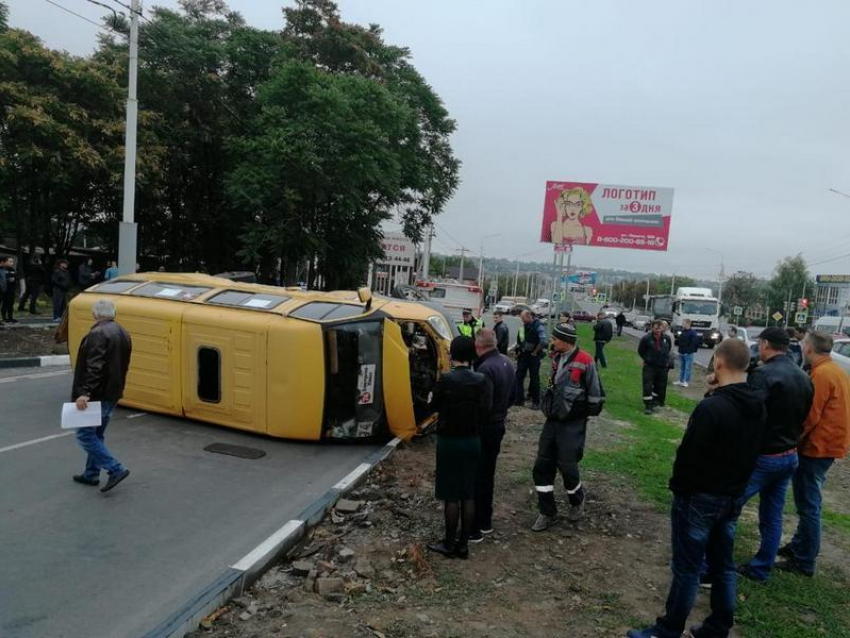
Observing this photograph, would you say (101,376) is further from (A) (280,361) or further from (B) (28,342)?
(B) (28,342)

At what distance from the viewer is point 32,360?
39.0ft

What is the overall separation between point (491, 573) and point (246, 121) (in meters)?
24.4

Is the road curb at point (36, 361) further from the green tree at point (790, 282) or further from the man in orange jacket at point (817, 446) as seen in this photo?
the green tree at point (790, 282)

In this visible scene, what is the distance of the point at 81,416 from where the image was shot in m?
5.54

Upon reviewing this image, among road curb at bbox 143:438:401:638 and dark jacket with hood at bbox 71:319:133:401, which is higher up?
dark jacket with hood at bbox 71:319:133:401

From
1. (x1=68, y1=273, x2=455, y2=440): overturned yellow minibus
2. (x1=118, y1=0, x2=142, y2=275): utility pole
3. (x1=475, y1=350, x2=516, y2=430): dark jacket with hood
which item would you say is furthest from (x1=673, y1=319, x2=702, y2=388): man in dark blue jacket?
(x1=118, y1=0, x2=142, y2=275): utility pole

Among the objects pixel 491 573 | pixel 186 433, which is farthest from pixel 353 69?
pixel 491 573

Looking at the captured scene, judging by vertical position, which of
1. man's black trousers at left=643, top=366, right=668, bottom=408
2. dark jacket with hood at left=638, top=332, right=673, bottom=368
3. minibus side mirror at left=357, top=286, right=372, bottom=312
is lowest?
man's black trousers at left=643, top=366, right=668, bottom=408

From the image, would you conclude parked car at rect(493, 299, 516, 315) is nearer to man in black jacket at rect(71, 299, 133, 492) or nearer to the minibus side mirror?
the minibus side mirror

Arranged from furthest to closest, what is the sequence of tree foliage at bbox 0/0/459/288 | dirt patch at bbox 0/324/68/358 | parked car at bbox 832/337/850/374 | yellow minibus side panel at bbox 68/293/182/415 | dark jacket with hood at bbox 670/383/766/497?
tree foliage at bbox 0/0/459/288 < parked car at bbox 832/337/850/374 < dirt patch at bbox 0/324/68/358 < yellow minibus side panel at bbox 68/293/182/415 < dark jacket with hood at bbox 670/383/766/497

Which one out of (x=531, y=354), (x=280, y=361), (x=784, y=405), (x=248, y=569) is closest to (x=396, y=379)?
(x=280, y=361)

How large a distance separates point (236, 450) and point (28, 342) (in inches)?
338

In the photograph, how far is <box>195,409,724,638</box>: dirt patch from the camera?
396 centimetres

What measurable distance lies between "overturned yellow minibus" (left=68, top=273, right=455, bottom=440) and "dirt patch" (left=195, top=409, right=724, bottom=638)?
64.5 inches
